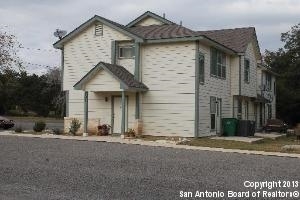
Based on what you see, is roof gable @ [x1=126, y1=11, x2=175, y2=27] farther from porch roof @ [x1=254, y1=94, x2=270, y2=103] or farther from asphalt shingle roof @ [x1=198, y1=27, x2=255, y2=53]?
porch roof @ [x1=254, y1=94, x2=270, y2=103]

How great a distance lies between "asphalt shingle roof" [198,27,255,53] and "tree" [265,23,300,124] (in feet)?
51.1

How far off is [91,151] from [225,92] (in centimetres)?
1464

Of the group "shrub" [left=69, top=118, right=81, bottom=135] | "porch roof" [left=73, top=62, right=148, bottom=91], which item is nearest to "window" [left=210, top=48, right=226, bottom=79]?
"porch roof" [left=73, top=62, right=148, bottom=91]

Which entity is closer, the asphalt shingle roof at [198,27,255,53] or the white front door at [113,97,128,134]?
the white front door at [113,97,128,134]

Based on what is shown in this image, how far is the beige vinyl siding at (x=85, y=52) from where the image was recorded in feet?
89.5

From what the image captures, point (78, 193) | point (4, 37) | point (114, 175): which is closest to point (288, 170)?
point (114, 175)

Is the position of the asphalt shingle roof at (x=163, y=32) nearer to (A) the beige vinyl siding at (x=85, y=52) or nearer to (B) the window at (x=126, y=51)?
(B) the window at (x=126, y=51)

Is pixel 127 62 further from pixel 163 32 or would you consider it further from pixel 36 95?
pixel 36 95

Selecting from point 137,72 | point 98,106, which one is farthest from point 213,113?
point 98,106

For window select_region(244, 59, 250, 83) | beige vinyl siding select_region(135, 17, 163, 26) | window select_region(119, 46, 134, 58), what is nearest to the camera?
window select_region(119, 46, 134, 58)

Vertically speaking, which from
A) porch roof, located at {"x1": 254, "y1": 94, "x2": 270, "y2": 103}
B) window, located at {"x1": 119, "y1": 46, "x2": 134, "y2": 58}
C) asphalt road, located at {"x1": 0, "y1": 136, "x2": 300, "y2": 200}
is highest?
window, located at {"x1": 119, "y1": 46, "x2": 134, "y2": 58}

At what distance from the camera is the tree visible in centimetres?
4803

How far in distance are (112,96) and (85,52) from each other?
3068 millimetres

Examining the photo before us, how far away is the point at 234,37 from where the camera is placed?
33.0m
